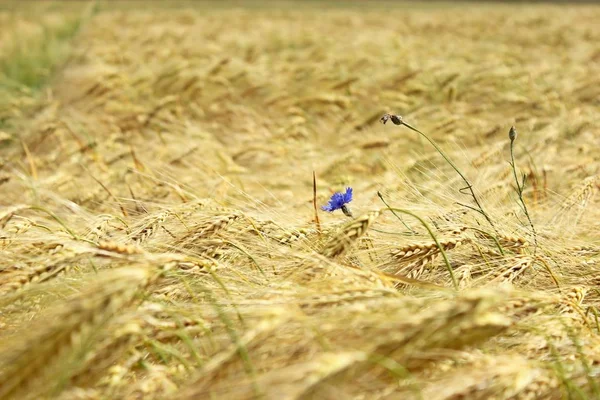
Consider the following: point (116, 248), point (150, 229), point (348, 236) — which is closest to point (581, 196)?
point (348, 236)

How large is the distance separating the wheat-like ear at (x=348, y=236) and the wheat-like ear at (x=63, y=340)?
446 mm

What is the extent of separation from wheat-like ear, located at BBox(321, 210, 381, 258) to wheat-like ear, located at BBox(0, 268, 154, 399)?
0.45m


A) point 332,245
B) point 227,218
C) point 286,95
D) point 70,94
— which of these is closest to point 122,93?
point 70,94

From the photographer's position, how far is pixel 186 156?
329 centimetres

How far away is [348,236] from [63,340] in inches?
23.2

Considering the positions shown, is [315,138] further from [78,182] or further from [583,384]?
[583,384]

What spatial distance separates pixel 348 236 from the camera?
1376 millimetres

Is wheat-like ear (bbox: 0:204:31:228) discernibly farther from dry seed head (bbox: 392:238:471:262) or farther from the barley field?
dry seed head (bbox: 392:238:471:262)

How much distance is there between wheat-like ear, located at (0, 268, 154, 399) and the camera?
3.25ft

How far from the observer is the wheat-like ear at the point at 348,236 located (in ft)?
4.51

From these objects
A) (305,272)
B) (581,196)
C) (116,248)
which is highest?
(116,248)

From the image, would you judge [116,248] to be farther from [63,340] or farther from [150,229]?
[150,229]

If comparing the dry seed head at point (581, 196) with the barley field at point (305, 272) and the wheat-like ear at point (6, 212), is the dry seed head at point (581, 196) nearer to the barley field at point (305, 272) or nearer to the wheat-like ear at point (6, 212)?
the barley field at point (305, 272)

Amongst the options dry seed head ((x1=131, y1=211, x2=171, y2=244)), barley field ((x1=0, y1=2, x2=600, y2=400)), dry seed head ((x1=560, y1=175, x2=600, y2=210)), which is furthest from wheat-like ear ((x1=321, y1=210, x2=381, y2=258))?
dry seed head ((x1=560, y1=175, x2=600, y2=210))
